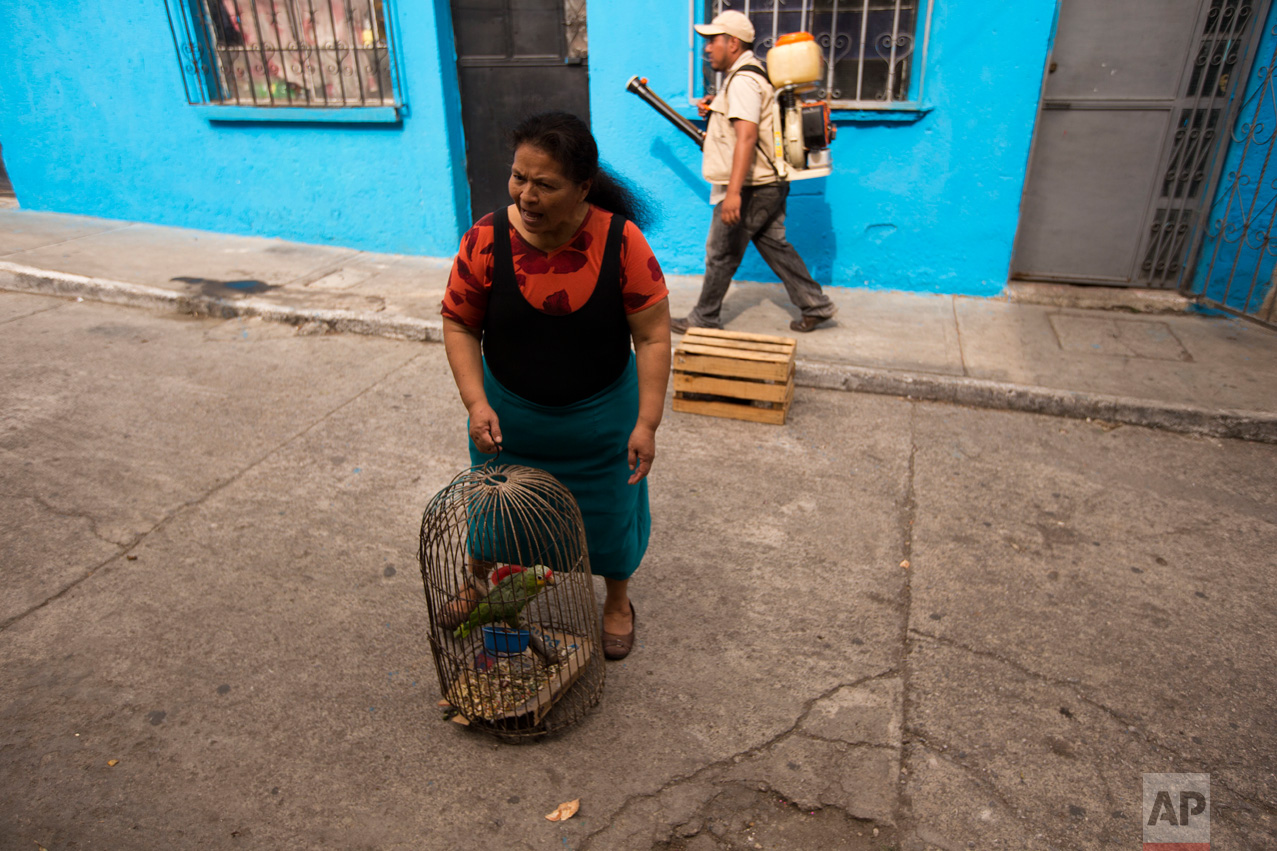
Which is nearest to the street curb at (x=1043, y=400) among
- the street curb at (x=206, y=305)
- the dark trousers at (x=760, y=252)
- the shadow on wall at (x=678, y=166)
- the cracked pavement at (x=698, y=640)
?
the cracked pavement at (x=698, y=640)

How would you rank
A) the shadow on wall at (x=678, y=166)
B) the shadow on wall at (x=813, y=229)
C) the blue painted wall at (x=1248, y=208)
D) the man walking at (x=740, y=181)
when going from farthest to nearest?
1. the shadow on wall at (x=678, y=166)
2. the shadow on wall at (x=813, y=229)
3. the blue painted wall at (x=1248, y=208)
4. the man walking at (x=740, y=181)

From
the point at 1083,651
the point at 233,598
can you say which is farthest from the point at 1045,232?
the point at 233,598

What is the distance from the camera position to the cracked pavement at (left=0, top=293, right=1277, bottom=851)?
8.21 feet

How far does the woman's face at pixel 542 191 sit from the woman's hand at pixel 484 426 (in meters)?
0.60

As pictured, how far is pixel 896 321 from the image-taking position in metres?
6.13

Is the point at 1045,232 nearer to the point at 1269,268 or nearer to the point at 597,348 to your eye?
the point at 1269,268

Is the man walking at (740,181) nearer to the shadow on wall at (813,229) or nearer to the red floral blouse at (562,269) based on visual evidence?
the shadow on wall at (813,229)

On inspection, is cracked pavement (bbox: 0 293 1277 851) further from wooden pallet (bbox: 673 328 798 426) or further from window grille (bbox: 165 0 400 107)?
window grille (bbox: 165 0 400 107)

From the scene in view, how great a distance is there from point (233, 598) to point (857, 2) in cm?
578

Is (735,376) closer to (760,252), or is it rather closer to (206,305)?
(760,252)

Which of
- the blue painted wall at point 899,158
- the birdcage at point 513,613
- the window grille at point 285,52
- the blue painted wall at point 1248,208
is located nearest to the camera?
the birdcage at point 513,613

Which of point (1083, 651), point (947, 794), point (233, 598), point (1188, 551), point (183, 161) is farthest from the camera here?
point (183, 161)

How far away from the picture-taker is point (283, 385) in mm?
5375

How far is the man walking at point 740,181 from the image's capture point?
5090 mm
